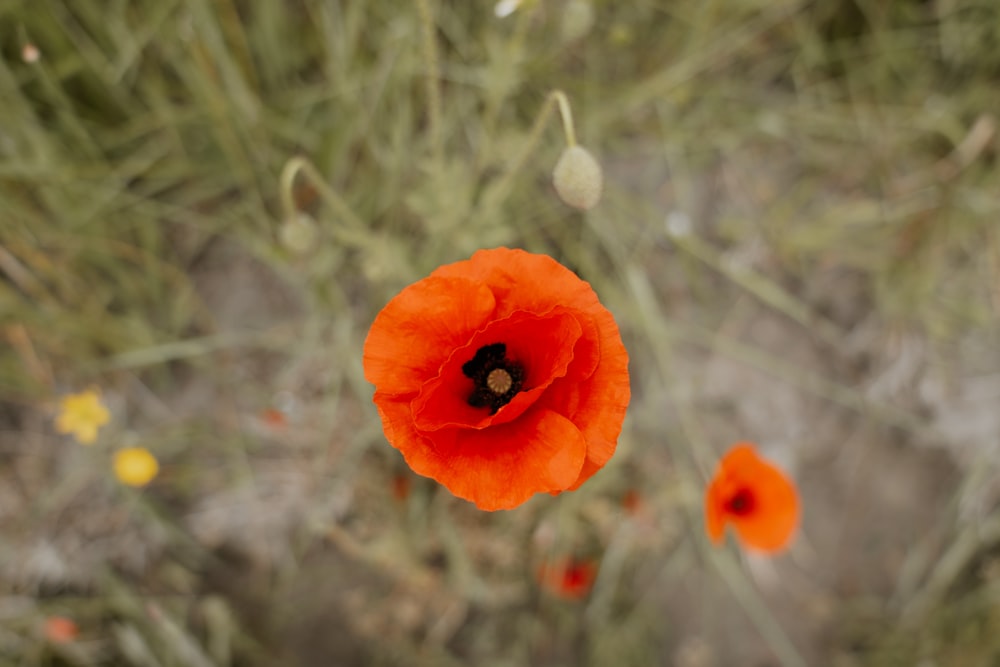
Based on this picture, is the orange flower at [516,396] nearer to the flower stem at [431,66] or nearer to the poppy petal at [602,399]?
the poppy petal at [602,399]

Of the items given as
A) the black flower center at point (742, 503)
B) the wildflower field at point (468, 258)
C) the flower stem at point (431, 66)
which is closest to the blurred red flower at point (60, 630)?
the wildflower field at point (468, 258)

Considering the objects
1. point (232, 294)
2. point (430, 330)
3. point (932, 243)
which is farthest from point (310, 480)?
point (932, 243)

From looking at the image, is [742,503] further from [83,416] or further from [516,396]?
[83,416]

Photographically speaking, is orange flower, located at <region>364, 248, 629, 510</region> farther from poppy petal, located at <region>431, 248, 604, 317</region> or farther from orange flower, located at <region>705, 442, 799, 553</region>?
orange flower, located at <region>705, 442, 799, 553</region>

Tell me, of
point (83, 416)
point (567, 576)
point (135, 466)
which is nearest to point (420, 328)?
point (135, 466)

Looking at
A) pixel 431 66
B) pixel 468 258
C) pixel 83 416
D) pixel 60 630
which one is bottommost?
pixel 60 630

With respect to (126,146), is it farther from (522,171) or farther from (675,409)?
(675,409)

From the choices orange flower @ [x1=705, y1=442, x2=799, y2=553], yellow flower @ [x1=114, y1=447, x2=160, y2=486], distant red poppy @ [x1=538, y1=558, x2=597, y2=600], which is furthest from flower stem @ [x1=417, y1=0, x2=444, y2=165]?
distant red poppy @ [x1=538, y1=558, x2=597, y2=600]
